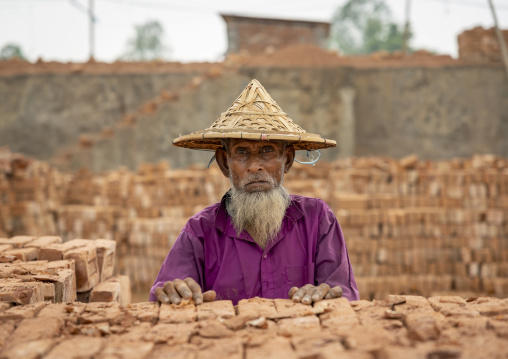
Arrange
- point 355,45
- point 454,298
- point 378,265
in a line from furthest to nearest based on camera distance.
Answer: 1. point 355,45
2. point 378,265
3. point 454,298

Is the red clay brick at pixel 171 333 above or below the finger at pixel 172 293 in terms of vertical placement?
below

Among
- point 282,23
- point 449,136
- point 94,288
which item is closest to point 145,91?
point 282,23

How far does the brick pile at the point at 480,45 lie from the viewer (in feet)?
Result: 58.7

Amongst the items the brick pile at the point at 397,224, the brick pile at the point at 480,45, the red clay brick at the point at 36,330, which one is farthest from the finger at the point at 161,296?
the brick pile at the point at 480,45

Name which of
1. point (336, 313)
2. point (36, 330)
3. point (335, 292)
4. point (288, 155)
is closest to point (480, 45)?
point (288, 155)

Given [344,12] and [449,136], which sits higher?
[344,12]

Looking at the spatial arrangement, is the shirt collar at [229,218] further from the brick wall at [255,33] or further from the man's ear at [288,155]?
the brick wall at [255,33]

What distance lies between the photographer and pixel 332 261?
10.1 ft

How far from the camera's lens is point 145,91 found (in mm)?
19391

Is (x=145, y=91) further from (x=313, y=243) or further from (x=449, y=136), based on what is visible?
(x=313, y=243)

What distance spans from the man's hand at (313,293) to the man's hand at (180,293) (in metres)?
0.44

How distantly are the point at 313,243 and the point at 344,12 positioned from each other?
4533cm

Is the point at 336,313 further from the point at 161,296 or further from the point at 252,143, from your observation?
the point at 252,143

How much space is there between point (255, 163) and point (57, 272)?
1.37 metres
